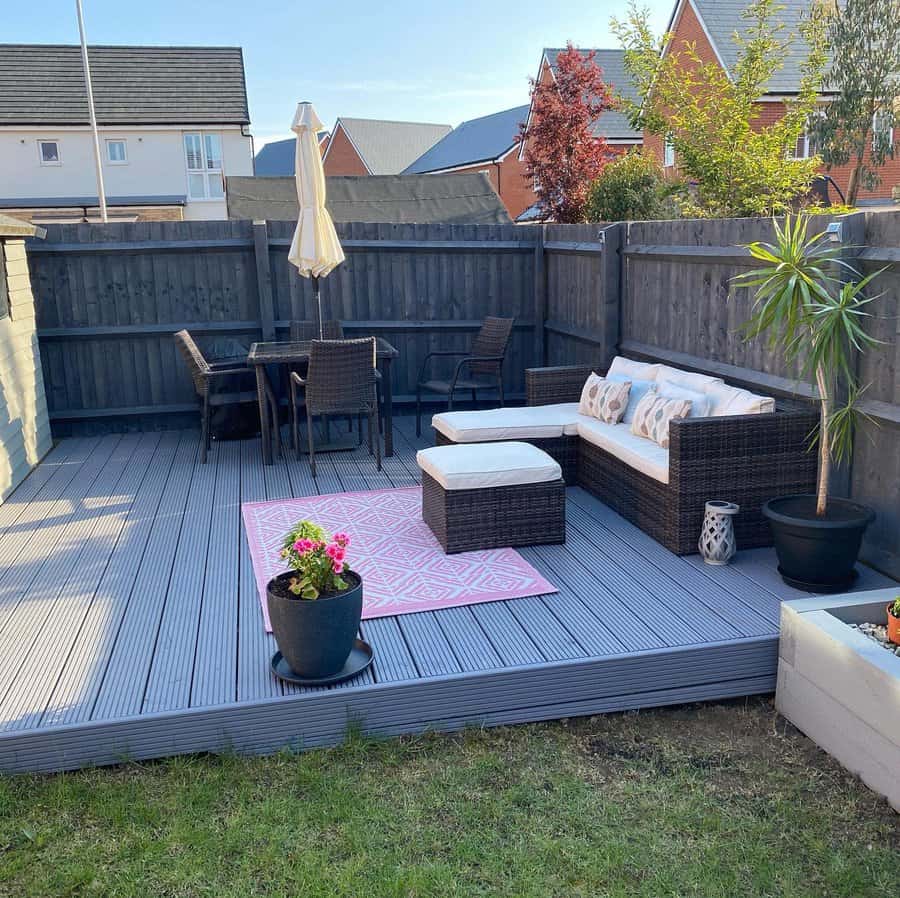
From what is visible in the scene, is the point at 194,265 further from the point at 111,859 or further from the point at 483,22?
the point at 483,22

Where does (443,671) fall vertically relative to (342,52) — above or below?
below

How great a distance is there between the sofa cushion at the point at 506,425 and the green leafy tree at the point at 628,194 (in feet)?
18.5

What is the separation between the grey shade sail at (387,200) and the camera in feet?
34.3

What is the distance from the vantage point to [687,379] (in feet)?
16.2

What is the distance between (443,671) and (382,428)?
4.11 m

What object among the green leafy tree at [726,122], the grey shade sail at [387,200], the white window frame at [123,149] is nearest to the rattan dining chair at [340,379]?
the grey shade sail at [387,200]

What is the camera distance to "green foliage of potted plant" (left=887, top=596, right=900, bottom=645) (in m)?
2.86

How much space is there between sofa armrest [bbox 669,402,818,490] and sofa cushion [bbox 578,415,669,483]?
186mm

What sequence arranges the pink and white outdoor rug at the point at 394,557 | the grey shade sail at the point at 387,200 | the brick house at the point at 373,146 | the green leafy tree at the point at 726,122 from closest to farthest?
the pink and white outdoor rug at the point at 394,557
the grey shade sail at the point at 387,200
the green leafy tree at the point at 726,122
the brick house at the point at 373,146

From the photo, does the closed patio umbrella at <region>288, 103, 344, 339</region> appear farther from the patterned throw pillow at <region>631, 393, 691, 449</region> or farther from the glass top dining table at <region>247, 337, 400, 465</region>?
the patterned throw pillow at <region>631, 393, 691, 449</region>

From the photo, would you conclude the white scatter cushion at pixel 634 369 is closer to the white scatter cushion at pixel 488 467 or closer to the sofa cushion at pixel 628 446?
the sofa cushion at pixel 628 446

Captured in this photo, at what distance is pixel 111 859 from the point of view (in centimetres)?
A: 243

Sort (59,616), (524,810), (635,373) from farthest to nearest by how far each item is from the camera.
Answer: (635,373)
(59,616)
(524,810)

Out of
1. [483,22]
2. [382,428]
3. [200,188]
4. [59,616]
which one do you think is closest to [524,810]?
[59,616]
